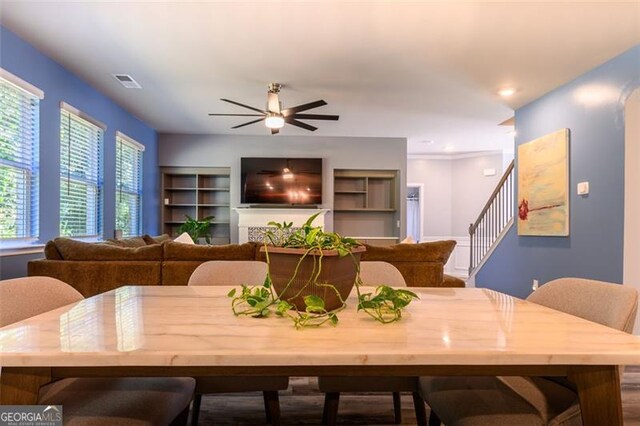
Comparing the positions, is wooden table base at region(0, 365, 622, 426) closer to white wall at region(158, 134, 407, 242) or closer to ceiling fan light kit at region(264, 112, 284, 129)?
ceiling fan light kit at region(264, 112, 284, 129)

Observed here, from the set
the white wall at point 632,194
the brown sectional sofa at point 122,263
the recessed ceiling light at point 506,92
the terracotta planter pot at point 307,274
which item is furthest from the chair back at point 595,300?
the recessed ceiling light at point 506,92

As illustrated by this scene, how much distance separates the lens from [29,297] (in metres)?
1.20

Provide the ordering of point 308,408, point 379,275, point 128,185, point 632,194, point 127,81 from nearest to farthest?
point 379,275 → point 308,408 → point 632,194 → point 127,81 → point 128,185

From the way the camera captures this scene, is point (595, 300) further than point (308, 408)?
No

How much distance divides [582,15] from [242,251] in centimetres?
315

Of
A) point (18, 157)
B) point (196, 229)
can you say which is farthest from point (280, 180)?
point (18, 157)

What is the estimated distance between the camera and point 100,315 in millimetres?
997

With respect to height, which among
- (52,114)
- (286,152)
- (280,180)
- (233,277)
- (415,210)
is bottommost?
(233,277)

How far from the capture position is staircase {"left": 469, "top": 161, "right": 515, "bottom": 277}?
584cm

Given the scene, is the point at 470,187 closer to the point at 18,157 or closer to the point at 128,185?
the point at 128,185

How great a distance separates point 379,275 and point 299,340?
1069mm

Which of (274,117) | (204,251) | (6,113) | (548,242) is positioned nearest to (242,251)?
(204,251)

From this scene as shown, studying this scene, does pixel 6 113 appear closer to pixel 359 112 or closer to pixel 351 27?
pixel 351 27

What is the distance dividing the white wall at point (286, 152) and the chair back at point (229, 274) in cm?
505
